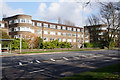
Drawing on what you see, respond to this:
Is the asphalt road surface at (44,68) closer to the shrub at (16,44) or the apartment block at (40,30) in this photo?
the shrub at (16,44)

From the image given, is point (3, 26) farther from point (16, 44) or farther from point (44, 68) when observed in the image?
point (44, 68)

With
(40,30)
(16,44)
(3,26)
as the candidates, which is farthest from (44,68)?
(40,30)

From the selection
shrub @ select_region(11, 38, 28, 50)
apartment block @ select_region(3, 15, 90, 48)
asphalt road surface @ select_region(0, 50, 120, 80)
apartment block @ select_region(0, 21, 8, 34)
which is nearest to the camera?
asphalt road surface @ select_region(0, 50, 120, 80)

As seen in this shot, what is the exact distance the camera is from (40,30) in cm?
4894

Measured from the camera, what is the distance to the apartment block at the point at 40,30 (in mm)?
42062

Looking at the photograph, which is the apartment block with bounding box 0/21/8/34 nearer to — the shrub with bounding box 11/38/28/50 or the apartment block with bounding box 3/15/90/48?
the apartment block with bounding box 3/15/90/48

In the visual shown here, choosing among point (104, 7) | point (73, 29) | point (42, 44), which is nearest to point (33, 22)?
point (42, 44)

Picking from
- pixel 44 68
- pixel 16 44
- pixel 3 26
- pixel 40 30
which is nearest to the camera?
pixel 44 68

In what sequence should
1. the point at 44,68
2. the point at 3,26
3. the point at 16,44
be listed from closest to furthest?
the point at 44,68
the point at 16,44
the point at 3,26

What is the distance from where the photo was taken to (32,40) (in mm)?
37844

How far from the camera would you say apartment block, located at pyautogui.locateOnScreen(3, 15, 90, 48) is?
42.1 metres

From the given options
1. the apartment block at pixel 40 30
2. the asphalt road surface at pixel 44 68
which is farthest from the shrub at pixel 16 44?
the asphalt road surface at pixel 44 68

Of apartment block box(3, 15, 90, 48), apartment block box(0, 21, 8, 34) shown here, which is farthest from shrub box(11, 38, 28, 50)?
apartment block box(0, 21, 8, 34)

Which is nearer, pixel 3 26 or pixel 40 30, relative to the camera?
pixel 3 26
